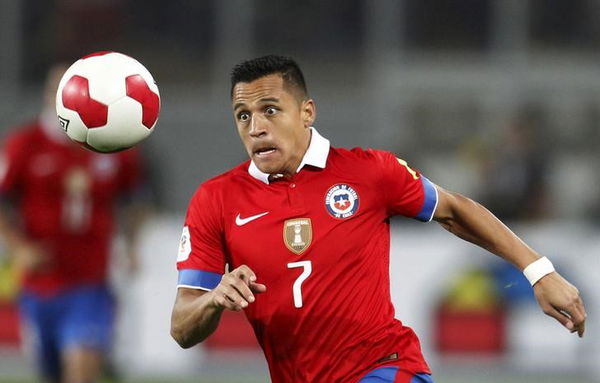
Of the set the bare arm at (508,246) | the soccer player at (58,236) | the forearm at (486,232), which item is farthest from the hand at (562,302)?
the soccer player at (58,236)

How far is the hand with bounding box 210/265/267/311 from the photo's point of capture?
441cm

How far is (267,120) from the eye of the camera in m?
5.06

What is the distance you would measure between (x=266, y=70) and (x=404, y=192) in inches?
29.9

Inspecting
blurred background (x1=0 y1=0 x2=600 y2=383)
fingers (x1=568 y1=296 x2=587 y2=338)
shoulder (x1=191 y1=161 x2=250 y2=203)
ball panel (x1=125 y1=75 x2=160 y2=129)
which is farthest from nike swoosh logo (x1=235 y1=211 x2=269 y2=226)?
blurred background (x1=0 y1=0 x2=600 y2=383)

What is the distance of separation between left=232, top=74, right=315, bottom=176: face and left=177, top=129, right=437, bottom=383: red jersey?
16cm

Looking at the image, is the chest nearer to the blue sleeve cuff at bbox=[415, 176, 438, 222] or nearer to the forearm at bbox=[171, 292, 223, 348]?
the blue sleeve cuff at bbox=[415, 176, 438, 222]

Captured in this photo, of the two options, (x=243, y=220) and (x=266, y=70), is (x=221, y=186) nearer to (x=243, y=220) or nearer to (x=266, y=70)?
(x=243, y=220)

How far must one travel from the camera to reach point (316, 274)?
5.10 m

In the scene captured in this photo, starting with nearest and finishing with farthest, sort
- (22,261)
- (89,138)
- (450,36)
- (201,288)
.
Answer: (201,288) → (89,138) → (22,261) → (450,36)

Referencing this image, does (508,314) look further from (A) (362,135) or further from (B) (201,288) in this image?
(B) (201,288)

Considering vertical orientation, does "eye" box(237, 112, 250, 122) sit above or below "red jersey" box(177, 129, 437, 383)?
above

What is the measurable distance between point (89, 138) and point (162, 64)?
1191 cm

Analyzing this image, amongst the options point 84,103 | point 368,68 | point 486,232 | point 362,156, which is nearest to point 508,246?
→ point 486,232

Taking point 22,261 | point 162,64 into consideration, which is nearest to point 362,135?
point 162,64
